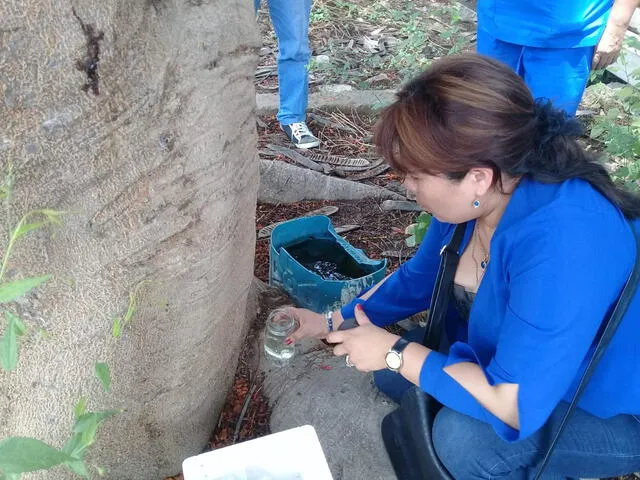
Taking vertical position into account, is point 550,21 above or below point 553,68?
above

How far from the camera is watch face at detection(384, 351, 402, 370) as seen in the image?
1738 millimetres

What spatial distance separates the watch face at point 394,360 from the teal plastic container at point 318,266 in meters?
0.83

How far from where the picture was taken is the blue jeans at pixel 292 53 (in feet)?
12.6

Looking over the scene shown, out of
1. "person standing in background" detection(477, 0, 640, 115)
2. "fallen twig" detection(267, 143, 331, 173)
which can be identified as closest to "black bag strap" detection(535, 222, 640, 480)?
"person standing in background" detection(477, 0, 640, 115)

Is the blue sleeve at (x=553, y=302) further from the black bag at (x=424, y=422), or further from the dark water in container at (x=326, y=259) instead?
the dark water in container at (x=326, y=259)

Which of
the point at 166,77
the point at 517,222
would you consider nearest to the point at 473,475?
the point at 517,222

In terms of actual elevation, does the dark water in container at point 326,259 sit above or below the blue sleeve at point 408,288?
below

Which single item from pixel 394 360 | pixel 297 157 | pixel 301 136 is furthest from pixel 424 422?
pixel 301 136

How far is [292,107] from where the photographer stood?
13.7ft

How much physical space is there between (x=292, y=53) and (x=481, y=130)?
2715mm

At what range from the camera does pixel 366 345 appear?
180 centimetres

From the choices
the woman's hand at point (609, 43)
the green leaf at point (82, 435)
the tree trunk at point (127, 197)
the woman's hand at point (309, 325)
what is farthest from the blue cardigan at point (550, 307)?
the woman's hand at point (609, 43)

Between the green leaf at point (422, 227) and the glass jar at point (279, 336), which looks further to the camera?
the green leaf at point (422, 227)

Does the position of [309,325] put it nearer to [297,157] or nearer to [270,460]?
[270,460]
